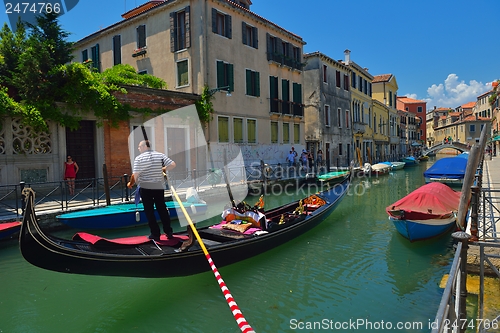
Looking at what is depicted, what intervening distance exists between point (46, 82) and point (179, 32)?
5.85m

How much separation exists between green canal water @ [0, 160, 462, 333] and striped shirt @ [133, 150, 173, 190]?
1430 millimetres

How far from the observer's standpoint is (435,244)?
259 inches

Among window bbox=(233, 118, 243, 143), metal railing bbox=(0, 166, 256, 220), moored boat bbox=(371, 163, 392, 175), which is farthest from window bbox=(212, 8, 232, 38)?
moored boat bbox=(371, 163, 392, 175)

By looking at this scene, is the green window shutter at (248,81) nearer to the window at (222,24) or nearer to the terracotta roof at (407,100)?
the window at (222,24)

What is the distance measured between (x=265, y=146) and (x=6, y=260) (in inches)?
450

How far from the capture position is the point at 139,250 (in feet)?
14.1

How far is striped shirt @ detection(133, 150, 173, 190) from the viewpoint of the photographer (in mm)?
4559

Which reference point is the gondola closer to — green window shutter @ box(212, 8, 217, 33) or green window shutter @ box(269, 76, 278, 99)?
green window shutter @ box(212, 8, 217, 33)

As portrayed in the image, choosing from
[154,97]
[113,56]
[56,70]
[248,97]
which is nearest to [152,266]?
[56,70]

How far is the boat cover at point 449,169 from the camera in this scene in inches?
564

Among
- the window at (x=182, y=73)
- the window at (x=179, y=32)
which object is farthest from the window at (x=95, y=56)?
the window at (x=182, y=73)

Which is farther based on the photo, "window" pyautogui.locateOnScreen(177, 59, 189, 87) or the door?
"window" pyautogui.locateOnScreen(177, 59, 189, 87)

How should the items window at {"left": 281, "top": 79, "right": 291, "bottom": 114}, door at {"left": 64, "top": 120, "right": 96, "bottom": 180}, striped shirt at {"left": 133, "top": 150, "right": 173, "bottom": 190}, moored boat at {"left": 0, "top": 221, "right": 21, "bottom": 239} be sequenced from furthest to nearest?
window at {"left": 281, "top": 79, "right": 291, "bottom": 114}, door at {"left": 64, "top": 120, "right": 96, "bottom": 180}, moored boat at {"left": 0, "top": 221, "right": 21, "bottom": 239}, striped shirt at {"left": 133, "top": 150, "right": 173, "bottom": 190}

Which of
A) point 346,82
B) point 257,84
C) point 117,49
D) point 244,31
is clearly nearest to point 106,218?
point 257,84
